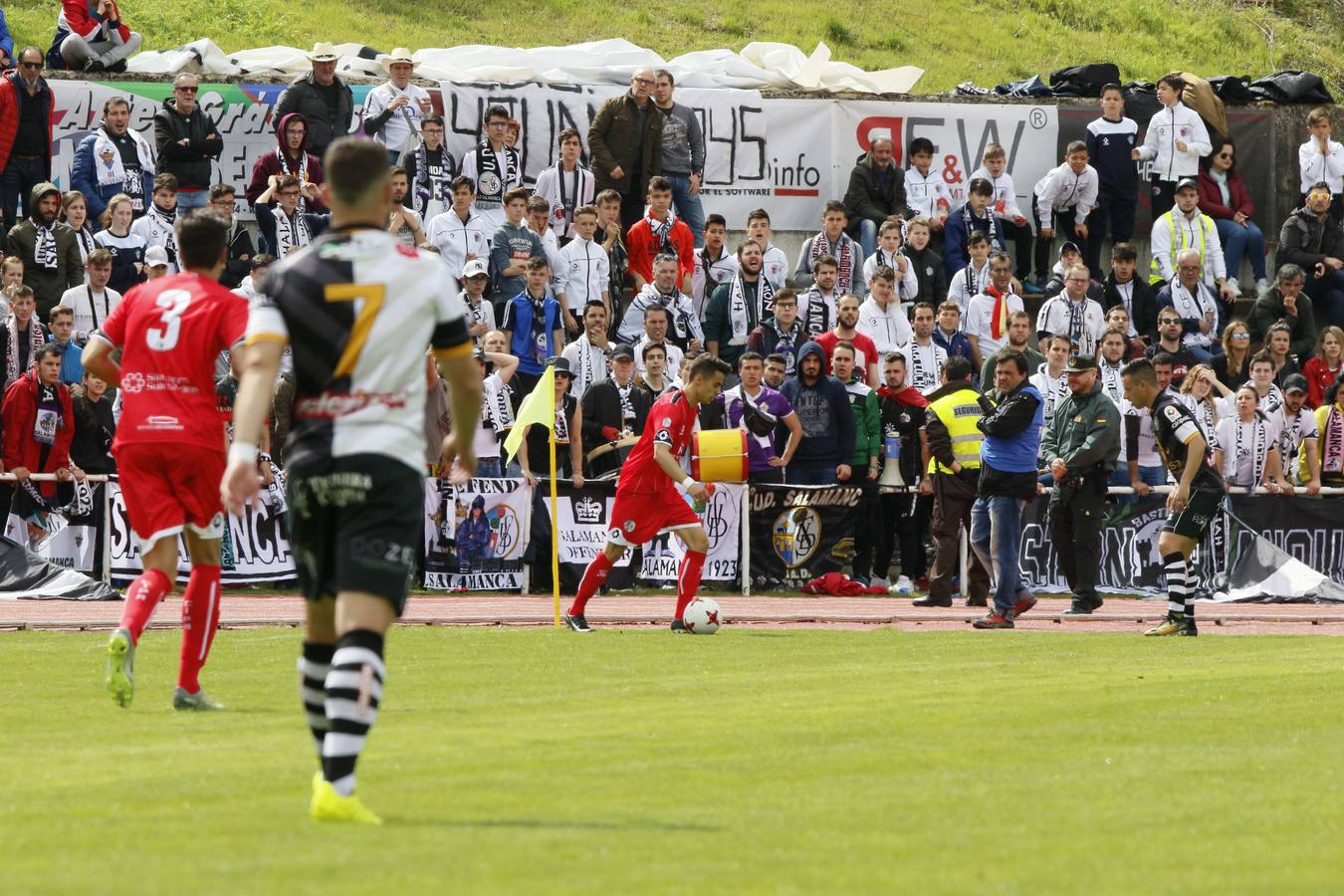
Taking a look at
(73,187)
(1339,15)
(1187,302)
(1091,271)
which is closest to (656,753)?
(73,187)

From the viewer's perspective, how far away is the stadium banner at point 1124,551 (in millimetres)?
20797

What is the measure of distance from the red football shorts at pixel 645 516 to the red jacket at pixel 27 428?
6.67m

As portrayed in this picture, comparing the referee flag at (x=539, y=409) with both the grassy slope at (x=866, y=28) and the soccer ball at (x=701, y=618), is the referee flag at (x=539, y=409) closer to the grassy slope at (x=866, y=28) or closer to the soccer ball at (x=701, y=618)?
the soccer ball at (x=701, y=618)

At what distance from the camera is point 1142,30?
45906 mm

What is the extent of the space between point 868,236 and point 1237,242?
18.1ft

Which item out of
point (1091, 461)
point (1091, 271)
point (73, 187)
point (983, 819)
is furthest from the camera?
point (1091, 271)

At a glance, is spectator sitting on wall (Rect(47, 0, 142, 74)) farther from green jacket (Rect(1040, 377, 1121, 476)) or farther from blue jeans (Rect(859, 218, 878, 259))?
green jacket (Rect(1040, 377, 1121, 476))

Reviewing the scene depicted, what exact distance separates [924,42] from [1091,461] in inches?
1060

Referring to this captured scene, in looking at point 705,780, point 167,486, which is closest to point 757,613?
point 167,486

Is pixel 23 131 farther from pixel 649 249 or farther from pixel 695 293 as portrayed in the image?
pixel 695 293

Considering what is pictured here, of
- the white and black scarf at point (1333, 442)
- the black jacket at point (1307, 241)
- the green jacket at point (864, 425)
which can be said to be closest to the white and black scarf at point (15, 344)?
the green jacket at point (864, 425)

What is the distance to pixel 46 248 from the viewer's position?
20.9 metres

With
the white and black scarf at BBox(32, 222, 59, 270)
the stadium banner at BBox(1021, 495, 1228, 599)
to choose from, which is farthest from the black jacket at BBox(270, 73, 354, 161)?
the stadium banner at BBox(1021, 495, 1228, 599)

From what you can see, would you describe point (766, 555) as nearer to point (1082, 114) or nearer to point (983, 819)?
point (1082, 114)
